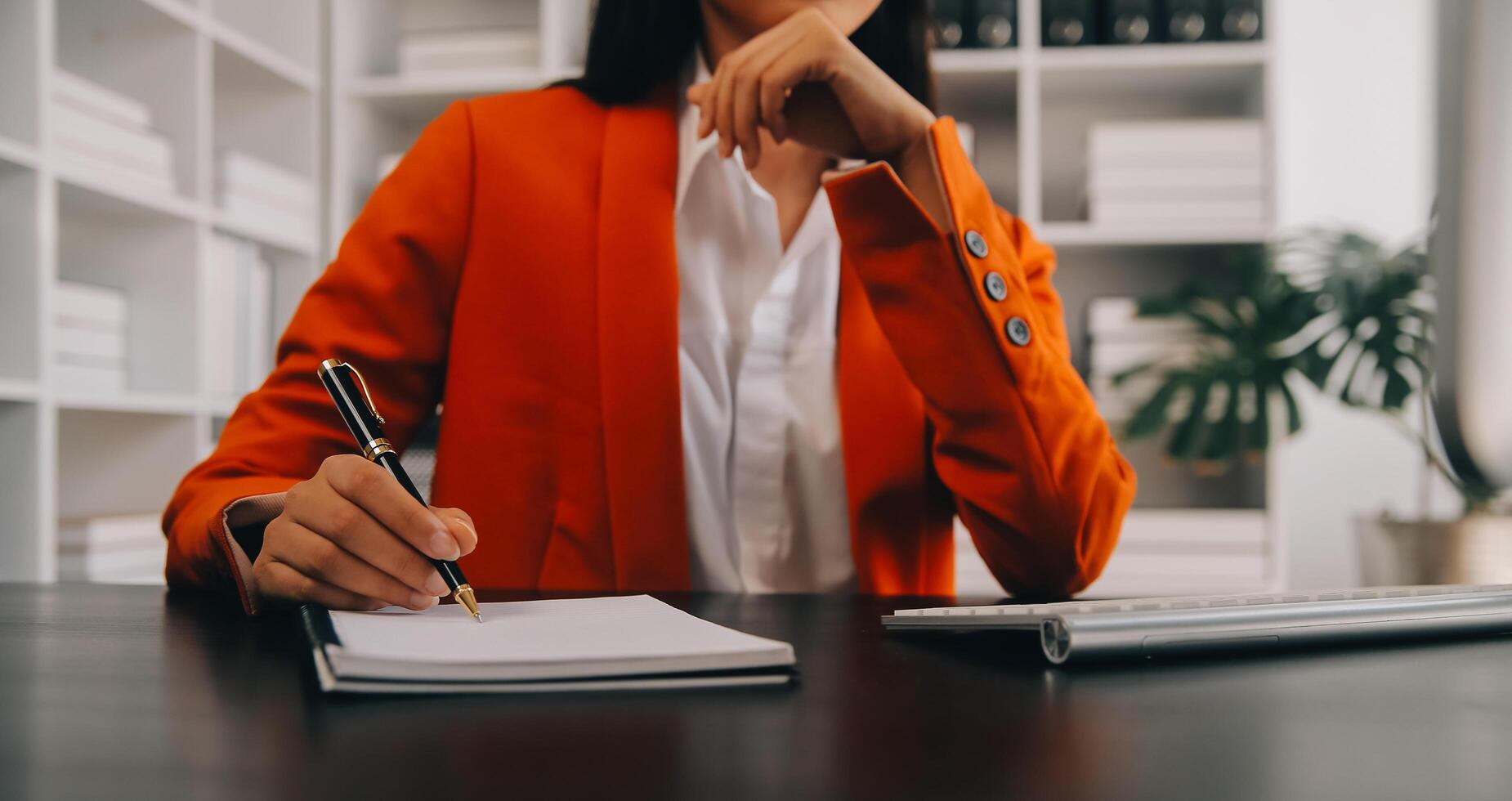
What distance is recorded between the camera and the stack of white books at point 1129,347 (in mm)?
2279

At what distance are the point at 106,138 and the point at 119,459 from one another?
2.17 ft

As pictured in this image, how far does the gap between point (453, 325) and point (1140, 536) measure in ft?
5.32

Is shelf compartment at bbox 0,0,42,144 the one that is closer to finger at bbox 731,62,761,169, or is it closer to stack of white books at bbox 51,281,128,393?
stack of white books at bbox 51,281,128,393

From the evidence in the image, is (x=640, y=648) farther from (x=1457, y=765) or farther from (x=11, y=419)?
(x=11, y=419)

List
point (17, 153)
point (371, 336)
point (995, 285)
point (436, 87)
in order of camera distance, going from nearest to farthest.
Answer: point (995, 285) → point (371, 336) → point (17, 153) → point (436, 87)

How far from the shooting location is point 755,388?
1065mm

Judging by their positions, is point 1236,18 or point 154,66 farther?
point 1236,18

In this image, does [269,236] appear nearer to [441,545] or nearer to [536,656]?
[441,545]

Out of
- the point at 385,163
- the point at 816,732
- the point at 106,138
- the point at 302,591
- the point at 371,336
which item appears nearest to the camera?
the point at 816,732

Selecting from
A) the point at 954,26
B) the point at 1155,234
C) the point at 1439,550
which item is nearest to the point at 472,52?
the point at 954,26

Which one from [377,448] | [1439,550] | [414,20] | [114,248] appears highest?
[414,20]

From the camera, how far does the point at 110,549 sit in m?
1.88

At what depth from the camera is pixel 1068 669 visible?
0.42 metres

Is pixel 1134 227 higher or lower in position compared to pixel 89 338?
higher
